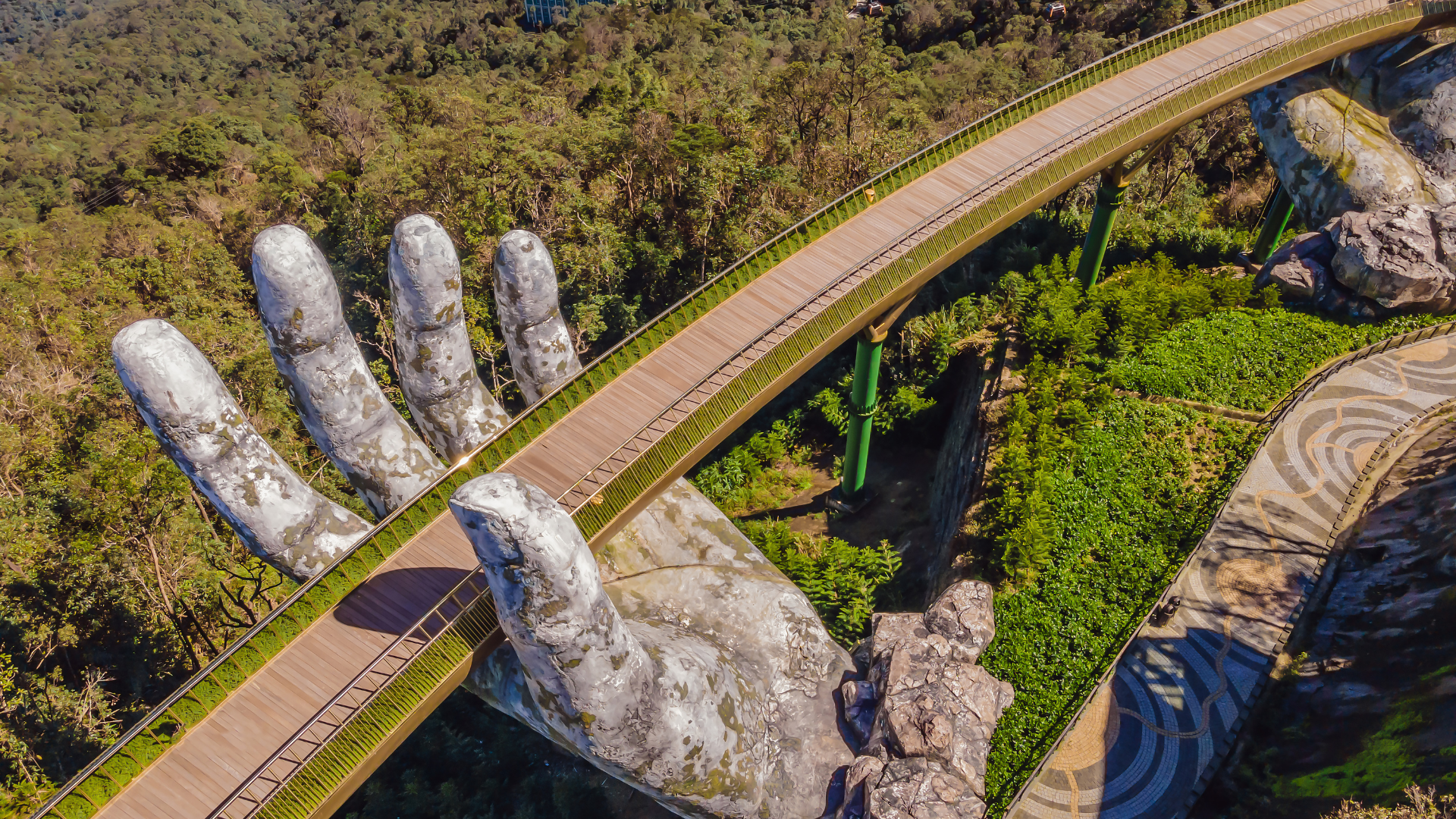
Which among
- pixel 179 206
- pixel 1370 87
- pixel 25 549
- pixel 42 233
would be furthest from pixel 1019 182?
pixel 42 233

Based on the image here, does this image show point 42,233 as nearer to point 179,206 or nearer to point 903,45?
point 179,206

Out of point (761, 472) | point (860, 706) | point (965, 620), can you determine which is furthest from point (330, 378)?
point (761, 472)

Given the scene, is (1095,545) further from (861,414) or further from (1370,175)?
(1370,175)

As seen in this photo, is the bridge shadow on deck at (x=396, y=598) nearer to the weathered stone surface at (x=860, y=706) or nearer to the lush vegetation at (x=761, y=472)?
the weathered stone surface at (x=860, y=706)

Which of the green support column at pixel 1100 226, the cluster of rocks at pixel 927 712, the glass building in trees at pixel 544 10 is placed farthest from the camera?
the glass building in trees at pixel 544 10

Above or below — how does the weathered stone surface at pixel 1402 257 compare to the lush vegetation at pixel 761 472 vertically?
above

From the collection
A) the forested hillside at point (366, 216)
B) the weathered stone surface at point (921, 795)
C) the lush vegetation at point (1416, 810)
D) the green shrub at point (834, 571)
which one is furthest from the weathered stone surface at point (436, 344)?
the lush vegetation at point (1416, 810)
